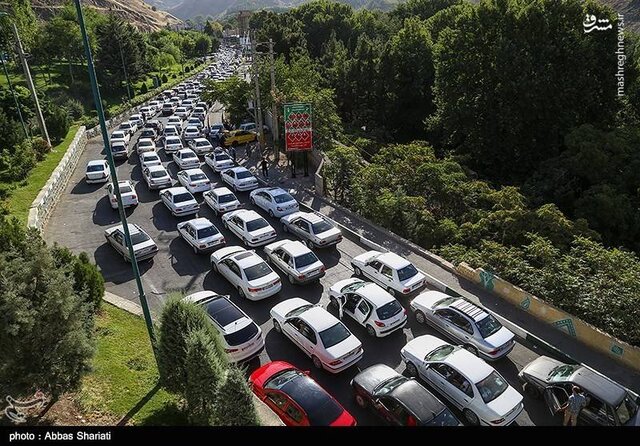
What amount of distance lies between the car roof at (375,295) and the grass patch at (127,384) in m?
6.65

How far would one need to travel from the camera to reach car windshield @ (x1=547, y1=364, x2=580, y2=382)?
11227 mm

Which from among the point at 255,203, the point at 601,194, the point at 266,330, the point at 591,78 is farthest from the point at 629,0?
the point at 266,330

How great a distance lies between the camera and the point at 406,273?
53.3ft

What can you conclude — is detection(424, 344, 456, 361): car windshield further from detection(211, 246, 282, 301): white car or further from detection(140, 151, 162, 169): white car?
detection(140, 151, 162, 169): white car

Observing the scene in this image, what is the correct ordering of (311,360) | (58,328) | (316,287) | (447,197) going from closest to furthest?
(58,328) < (311,360) < (316,287) < (447,197)

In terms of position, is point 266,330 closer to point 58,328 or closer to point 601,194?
point 58,328

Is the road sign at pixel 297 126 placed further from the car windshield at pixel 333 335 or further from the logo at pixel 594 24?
the logo at pixel 594 24

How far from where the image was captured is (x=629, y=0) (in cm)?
12175

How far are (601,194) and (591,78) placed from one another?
503 inches

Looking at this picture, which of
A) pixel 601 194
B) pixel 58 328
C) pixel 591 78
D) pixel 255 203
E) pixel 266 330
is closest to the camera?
pixel 58 328

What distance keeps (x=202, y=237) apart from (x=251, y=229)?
2.26m

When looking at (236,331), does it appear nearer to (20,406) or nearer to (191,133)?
(20,406)

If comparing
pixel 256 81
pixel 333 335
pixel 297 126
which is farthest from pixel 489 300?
pixel 256 81

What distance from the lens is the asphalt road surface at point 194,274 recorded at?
41.8 ft
